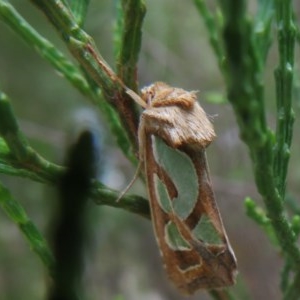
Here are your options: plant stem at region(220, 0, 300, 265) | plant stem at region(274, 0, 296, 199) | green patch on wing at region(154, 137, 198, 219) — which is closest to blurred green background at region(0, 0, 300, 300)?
green patch on wing at region(154, 137, 198, 219)

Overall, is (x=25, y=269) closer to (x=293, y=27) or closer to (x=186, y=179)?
(x=186, y=179)

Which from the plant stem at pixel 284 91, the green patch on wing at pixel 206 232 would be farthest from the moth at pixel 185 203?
the plant stem at pixel 284 91

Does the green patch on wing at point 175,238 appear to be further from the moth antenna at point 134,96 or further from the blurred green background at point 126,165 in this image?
the blurred green background at point 126,165

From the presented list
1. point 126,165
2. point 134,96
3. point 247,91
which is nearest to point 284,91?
point 134,96

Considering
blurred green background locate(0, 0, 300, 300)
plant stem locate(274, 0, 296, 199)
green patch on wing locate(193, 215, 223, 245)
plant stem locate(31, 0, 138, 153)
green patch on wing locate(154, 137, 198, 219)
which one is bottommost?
blurred green background locate(0, 0, 300, 300)

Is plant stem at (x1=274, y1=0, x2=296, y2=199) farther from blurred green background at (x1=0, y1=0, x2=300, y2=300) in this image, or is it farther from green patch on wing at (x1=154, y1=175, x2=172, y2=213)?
blurred green background at (x1=0, y1=0, x2=300, y2=300)

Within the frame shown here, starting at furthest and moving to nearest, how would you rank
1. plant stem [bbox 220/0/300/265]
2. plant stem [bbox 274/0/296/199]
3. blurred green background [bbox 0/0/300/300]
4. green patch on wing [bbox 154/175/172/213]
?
blurred green background [bbox 0/0/300/300] → green patch on wing [bbox 154/175/172/213] → plant stem [bbox 274/0/296/199] → plant stem [bbox 220/0/300/265]
